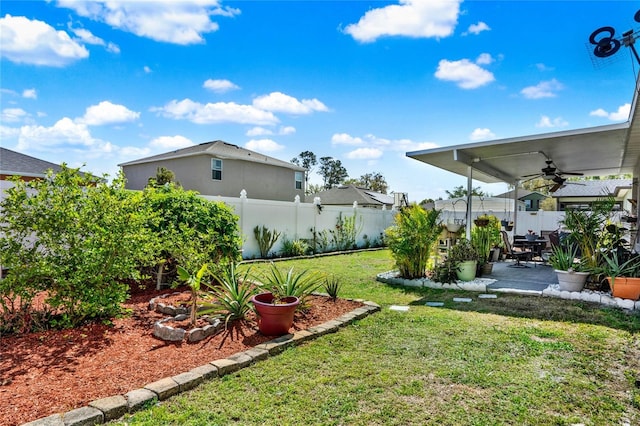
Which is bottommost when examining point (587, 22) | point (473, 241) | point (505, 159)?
point (473, 241)

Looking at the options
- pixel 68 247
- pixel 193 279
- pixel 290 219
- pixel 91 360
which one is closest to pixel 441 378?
pixel 193 279

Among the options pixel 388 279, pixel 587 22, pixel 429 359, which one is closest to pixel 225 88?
pixel 388 279

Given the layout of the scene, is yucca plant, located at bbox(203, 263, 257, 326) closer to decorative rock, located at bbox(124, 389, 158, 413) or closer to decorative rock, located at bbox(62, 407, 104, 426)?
decorative rock, located at bbox(124, 389, 158, 413)

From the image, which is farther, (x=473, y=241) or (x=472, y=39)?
(x=472, y=39)

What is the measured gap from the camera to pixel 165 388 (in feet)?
9.73

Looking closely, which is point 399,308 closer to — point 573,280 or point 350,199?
point 573,280

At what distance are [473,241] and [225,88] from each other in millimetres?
9849

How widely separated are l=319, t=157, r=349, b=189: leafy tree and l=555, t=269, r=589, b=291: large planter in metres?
46.1

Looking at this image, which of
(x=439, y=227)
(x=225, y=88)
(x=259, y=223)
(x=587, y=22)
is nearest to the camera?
(x=587, y=22)

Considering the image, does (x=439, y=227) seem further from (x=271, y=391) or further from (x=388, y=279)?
(x=271, y=391)

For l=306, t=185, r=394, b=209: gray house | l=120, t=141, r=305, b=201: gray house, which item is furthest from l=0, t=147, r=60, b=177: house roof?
l=306, t=185, r=394, b=209: gray house

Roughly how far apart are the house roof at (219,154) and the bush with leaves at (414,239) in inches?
513

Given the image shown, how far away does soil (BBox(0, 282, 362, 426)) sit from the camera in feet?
9.15

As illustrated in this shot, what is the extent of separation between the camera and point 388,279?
8.23 meters
